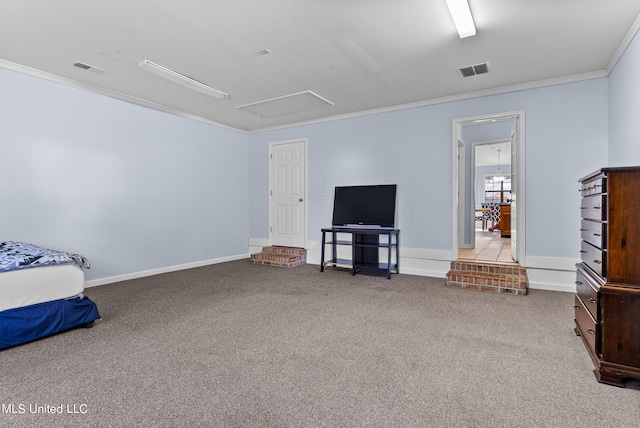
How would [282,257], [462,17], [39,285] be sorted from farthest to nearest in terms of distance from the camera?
[282,257]
[462,17]
[39,285]

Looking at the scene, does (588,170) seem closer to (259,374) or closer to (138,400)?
(259,374)

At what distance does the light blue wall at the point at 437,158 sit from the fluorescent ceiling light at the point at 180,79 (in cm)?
202

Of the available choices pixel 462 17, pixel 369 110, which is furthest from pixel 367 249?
pixel 462 17

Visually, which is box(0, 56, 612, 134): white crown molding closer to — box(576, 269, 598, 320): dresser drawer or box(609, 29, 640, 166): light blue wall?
box(609, 29, 640, 166): light blue wall

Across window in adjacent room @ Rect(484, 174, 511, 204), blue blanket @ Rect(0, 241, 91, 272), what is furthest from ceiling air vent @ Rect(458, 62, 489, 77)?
window in adjacent room @ Rect(484, 174, 511, 204)

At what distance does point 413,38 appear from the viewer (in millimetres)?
3129

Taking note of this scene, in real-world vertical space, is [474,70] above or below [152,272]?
above

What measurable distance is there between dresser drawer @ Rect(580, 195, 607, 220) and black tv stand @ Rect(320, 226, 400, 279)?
2517 mm

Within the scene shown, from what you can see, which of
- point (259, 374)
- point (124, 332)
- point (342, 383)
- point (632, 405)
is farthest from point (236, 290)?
point (632, 405)

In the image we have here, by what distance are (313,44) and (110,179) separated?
334 centimetres

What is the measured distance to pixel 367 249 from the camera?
5.35m

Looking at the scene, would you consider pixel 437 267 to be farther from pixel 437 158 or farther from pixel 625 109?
pixel 625 109

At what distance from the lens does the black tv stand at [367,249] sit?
16.2ft

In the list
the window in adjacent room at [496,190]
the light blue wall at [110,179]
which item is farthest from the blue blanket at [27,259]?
the window in adjacent room at [496,190]
